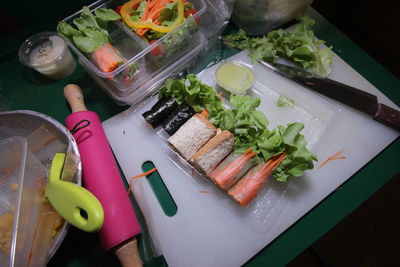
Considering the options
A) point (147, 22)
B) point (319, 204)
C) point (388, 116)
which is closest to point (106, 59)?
point (147, 22)

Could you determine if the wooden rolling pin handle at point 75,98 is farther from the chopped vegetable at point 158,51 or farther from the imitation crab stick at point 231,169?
the imitation crab stick at point 231,169

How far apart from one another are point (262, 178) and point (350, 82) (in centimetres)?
89

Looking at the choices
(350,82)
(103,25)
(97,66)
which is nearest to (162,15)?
(103,25)

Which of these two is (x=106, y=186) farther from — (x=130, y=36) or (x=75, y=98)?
(x=130, y=36)

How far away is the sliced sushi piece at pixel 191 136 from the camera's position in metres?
1.22

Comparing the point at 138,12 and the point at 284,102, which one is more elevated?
the point at 138,12

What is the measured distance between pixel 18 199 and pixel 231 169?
2.72 ft

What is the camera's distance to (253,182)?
1164mm

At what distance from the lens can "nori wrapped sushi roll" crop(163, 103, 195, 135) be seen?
4.28ft

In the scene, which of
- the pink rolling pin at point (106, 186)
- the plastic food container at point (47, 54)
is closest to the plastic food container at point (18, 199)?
the pink rolling pin at point (106, 186)

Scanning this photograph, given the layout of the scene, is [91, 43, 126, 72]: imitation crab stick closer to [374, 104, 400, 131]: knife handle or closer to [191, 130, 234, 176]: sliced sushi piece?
[191, 130, 234, 176]: sliced sushi piece

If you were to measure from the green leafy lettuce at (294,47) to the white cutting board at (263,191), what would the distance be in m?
0.10

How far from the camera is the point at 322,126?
138cm

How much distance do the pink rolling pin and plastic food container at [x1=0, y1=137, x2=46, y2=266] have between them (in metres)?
0.20
